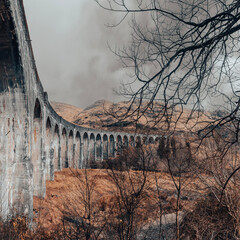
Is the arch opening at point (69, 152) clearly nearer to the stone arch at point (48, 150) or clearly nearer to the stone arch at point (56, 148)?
the stone arch at point (56, 148)

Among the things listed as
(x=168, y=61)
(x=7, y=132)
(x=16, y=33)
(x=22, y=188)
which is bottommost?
(x=22, y=188)

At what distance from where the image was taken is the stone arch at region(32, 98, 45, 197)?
33.6ft

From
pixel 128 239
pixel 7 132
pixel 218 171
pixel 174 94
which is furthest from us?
pixel 7 132

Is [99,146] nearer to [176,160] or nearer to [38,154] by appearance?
[38,154]

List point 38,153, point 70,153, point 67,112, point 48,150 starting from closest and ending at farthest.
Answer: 1. point 38,153
2. point 48,150
3. point 70,153
4. point 67,112

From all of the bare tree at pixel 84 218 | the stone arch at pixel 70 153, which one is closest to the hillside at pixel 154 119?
the bare tree at pixel 84 218

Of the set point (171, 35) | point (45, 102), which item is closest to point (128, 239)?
point (171, 35)

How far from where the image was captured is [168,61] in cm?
249

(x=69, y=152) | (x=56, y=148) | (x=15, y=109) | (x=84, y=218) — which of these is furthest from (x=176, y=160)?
(x=69, y=152)

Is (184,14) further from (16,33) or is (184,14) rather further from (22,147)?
(22,147)

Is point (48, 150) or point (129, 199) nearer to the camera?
point (129, 199)

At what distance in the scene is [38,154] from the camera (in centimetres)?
1027

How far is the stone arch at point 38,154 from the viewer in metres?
10.2

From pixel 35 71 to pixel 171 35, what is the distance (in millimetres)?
7314
